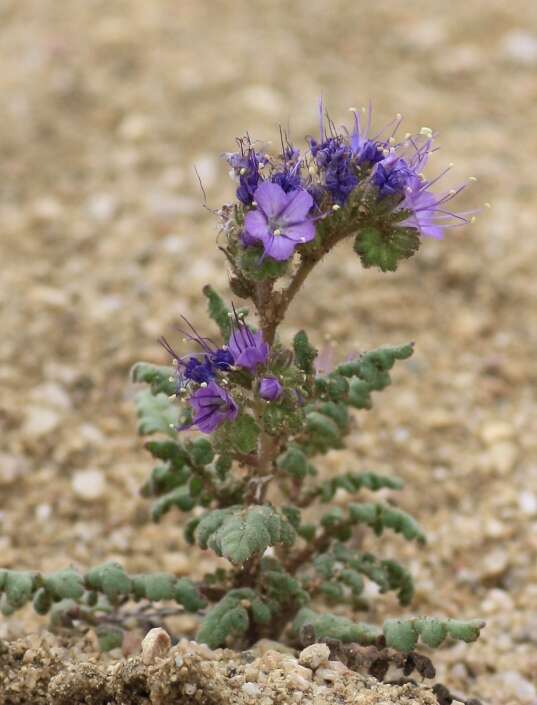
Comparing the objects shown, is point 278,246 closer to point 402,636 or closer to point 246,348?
point 246,348

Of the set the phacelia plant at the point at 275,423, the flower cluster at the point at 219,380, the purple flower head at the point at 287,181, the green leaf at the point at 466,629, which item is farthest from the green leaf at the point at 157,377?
the green leaf at the point at 466,629

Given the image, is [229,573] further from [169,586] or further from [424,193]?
[424,193]

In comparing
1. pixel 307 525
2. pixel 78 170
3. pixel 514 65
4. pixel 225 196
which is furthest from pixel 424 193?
pixel 514 65

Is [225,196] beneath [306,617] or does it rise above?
above

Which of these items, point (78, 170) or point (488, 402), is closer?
point (488, 402)

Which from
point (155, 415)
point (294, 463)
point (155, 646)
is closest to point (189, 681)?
point (155, 646)

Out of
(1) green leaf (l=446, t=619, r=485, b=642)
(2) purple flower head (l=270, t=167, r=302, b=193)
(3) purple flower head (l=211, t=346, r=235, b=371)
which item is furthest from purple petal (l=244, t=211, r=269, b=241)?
(1) green leaf (l=446, t=619, r=485, b=642)

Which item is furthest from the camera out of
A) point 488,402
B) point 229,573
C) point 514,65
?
point 514,65

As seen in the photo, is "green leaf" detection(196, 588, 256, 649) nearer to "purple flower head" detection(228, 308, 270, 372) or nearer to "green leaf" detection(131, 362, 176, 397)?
"green leaf" detection(131, 362, 176, 397)
